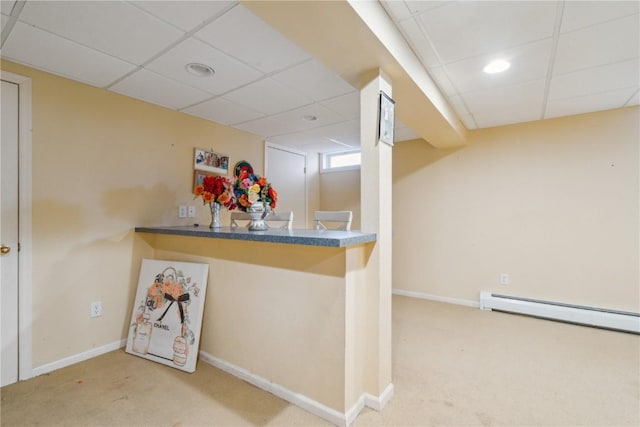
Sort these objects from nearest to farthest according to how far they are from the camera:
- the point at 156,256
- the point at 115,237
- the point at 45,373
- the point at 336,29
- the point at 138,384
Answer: the point at 336,29, the point at 138,384, the point at 45,373, the point at 115,237, the point at 156,256

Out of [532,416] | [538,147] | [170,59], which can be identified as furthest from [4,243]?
[538,147]

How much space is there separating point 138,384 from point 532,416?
247 cm

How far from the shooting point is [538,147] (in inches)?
134

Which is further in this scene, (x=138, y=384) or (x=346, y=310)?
(x=138, y=384)

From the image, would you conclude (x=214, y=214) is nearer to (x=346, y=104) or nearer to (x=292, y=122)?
(x=292, y=122)

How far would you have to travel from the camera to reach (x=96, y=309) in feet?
8.14

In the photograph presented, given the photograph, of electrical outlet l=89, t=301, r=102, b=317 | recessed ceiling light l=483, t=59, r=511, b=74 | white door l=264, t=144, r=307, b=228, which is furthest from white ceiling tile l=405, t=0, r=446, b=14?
electrical outlet l=89, t=301, r=102, b=317

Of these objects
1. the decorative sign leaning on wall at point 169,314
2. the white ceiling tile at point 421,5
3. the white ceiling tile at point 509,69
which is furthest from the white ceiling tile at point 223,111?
the white ceiling tile at point 509,69

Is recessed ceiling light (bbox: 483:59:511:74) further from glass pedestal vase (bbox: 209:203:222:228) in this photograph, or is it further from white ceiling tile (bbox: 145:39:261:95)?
glass pedestal vase (bbox: 209:203:222:228)

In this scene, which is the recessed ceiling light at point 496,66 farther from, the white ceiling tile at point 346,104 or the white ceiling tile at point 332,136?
the white ceiling tile at point 332,136

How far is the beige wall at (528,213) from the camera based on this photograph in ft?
9.98

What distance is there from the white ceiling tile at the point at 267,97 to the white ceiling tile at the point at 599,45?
6.27ft

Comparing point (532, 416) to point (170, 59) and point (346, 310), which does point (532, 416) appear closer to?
point (346, 310)

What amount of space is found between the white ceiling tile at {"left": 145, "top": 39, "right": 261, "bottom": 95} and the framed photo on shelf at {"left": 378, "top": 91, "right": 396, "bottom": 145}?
1.03 metres
